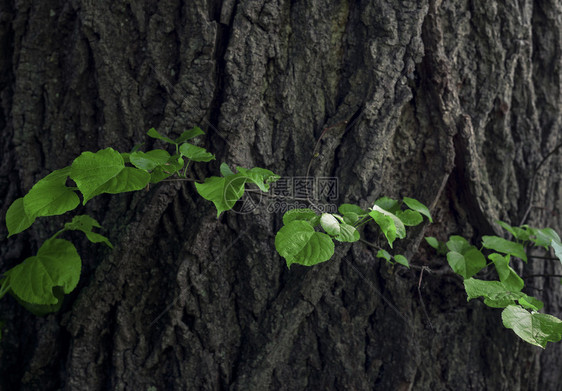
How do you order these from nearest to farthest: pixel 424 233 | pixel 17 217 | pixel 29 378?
pixel 17 217 < pixel 29 378 < pixel 424 233

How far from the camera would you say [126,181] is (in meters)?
0.97

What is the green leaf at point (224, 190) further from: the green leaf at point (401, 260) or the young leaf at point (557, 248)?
the young leaf at point (557, 248)

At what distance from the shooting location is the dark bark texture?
4.24 ft

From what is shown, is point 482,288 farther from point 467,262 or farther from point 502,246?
point 502,246

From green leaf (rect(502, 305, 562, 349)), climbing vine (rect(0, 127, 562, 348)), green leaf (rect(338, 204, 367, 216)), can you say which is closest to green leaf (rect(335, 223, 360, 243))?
climbing vine (rect(0, 127, 562, 348))

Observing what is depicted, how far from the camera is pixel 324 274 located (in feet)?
4.32

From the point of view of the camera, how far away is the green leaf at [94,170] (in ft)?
3.02

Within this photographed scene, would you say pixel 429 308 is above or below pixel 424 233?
below

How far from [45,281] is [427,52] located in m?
1.44

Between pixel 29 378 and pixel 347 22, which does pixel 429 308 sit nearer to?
pixel 347 22

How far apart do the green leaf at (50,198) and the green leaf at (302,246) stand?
Result: 543mm

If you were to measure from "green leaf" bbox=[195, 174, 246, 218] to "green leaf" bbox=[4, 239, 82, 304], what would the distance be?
0.52 meters

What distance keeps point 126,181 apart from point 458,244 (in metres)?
1.07

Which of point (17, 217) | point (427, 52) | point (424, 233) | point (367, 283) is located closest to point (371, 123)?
point (427, 52)
